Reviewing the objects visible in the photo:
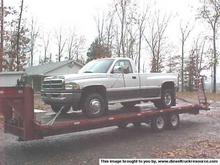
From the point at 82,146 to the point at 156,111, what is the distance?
3.45 metres

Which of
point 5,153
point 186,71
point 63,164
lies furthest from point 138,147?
point 186,71

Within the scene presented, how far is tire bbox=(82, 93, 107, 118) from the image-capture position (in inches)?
471

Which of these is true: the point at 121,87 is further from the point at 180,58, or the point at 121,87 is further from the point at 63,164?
the point at 180,58

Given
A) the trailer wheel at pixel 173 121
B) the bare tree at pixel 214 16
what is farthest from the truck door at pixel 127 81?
the bare tree at pixel 214 16

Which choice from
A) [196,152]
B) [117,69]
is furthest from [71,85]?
[196,152]

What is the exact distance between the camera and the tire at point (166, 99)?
1497cm

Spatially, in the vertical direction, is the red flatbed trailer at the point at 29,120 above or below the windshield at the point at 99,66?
below

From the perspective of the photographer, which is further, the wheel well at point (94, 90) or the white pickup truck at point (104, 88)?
the wheel well at point (94, 90)

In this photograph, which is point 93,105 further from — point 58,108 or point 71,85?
point 58,108

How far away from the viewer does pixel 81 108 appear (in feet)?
39.5

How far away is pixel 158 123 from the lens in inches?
573

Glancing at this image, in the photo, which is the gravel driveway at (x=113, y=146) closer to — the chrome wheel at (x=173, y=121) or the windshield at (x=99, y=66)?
the chrome wheel at (x=173, y=121)

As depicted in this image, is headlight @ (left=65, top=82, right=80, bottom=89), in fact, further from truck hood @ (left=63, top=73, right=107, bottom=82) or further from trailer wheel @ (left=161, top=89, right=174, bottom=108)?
trailer wheel @ (left=161, top=89, right=174, bottom=108)

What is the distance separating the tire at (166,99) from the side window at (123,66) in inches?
79.7
